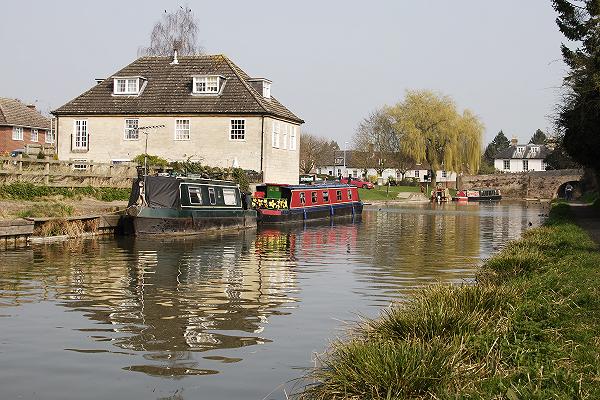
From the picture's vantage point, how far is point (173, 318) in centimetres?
1174

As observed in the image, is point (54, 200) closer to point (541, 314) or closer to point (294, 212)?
point (294, 212)

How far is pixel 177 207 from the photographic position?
27.9 metres

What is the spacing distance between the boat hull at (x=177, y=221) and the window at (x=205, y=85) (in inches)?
577

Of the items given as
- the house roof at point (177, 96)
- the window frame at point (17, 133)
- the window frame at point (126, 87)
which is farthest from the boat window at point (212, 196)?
the window frame at point (17, 133)

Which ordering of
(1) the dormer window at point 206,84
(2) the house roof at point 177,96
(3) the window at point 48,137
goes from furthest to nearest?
1. (3) the window at point 48,137
2. (1) the dormer window at point 206,84
3. (2) the house roof at point 177,96

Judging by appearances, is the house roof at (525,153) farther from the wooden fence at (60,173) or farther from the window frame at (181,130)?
the wooden fence at (60,173)

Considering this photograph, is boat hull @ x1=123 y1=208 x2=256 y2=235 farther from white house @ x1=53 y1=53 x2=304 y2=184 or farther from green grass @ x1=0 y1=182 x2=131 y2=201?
white house @ x1=53 y1=53 x2=304 y2=184

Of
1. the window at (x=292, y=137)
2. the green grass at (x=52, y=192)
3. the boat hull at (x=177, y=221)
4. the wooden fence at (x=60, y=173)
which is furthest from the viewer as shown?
the window at (x=292, y=137)

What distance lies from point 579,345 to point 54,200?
23279 mm

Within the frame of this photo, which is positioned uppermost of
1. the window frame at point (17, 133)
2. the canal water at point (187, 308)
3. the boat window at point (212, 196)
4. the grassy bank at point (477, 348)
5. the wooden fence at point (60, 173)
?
the window frame at point (17, 133)

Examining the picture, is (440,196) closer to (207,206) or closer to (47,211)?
(207,206)

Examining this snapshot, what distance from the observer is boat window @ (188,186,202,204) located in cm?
2900

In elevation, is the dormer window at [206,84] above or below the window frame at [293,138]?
above

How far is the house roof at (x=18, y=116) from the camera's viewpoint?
62.6 meters
